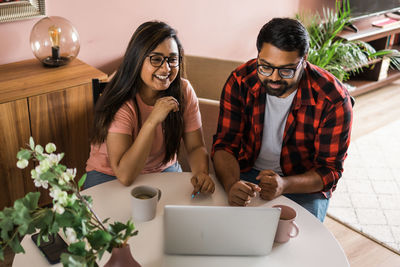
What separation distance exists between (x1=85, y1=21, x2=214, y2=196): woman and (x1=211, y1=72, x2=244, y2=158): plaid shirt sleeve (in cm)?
10

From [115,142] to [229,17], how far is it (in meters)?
1.96

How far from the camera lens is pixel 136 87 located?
182 cm

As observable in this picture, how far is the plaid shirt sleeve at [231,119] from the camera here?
1.90 meters

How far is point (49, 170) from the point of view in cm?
87

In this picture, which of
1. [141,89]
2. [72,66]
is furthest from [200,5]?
[141,89]

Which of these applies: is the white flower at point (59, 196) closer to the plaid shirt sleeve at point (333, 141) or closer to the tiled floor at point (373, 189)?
the plaid shirt sleeve at point (333, 141)

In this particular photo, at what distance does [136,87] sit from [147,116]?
0.41 feet

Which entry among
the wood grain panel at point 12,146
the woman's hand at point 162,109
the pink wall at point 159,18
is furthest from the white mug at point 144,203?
the pink wall at point 159,18

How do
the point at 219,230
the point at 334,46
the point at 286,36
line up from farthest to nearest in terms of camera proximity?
the point at 334,46
the point at 286,36
the point at 219,230

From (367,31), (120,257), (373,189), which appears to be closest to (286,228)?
(120,257)

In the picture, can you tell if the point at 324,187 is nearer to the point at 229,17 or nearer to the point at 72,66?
the point at 72,66

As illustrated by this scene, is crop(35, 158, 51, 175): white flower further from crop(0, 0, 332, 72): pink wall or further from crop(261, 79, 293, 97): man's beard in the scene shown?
crop(0, 0, 332, 72): pink wall

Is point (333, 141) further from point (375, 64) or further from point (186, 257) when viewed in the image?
point (375, 64)

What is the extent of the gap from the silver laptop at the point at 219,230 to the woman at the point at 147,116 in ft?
1.04
